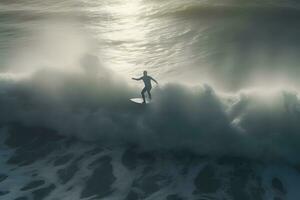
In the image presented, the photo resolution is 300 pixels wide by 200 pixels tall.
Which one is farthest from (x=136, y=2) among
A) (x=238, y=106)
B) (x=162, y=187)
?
(x=162, y=187)

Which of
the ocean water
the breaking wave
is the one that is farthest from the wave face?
the breaking wave

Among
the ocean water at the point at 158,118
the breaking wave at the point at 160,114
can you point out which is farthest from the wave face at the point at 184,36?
the breaking wave at the point at 160,114

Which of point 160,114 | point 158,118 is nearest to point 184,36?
point 160,114

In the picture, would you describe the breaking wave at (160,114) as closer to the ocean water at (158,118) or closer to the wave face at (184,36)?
the ocean water at (158,118)

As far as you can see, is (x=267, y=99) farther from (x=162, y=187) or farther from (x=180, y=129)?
(x=162, y=187)

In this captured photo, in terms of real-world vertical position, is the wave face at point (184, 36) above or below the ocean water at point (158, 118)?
above

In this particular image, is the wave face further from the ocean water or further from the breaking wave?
the breaking wave

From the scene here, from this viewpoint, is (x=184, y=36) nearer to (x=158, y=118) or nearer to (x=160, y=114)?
(x=160, y=114)

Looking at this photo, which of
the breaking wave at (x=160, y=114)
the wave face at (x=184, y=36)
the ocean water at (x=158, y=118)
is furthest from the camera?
the wave face at (x=184, y=36)
